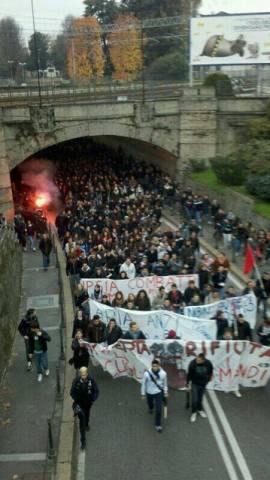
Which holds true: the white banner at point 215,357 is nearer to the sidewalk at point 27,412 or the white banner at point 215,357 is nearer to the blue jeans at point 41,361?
the blue jeans at point 41,361

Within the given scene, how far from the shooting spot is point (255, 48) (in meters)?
30.9

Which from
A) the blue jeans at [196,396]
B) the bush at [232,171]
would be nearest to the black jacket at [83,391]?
the blue jeans at [196,396]

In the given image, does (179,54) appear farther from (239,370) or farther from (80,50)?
(239,370)

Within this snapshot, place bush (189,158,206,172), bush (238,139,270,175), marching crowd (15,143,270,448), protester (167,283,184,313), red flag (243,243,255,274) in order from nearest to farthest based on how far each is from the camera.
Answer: marching crowd (15,143,270,448) → protester (167,283,184,313) → red flag (243,243,255,274) → bush (238,139,270,175) → bush (189,158,206,172)

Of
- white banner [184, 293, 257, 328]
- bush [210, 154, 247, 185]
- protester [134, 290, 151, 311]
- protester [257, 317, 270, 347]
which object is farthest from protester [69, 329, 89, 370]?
bush [210, 154, 247, 185]

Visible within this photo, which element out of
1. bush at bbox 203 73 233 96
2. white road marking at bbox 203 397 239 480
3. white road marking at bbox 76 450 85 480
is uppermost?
bush at bbox 203 73 233 96

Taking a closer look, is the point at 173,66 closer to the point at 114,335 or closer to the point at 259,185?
the point at 259,185

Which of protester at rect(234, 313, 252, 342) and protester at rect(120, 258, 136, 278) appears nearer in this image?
protester at rect(234, 313, 252, 342)

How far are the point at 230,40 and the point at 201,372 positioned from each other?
26.0 m

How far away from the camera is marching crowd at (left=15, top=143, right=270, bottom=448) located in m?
10.9

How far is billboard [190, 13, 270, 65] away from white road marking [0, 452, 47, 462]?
27080 mm

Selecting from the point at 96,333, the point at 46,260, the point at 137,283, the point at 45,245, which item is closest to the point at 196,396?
the point at 96,333

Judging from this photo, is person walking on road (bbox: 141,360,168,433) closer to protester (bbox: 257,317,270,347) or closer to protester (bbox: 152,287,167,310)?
protester (bbox: 257,317,270,347)

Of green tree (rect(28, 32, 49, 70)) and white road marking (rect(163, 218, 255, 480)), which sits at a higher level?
green tree (rect(28, 32, 49, 70))
